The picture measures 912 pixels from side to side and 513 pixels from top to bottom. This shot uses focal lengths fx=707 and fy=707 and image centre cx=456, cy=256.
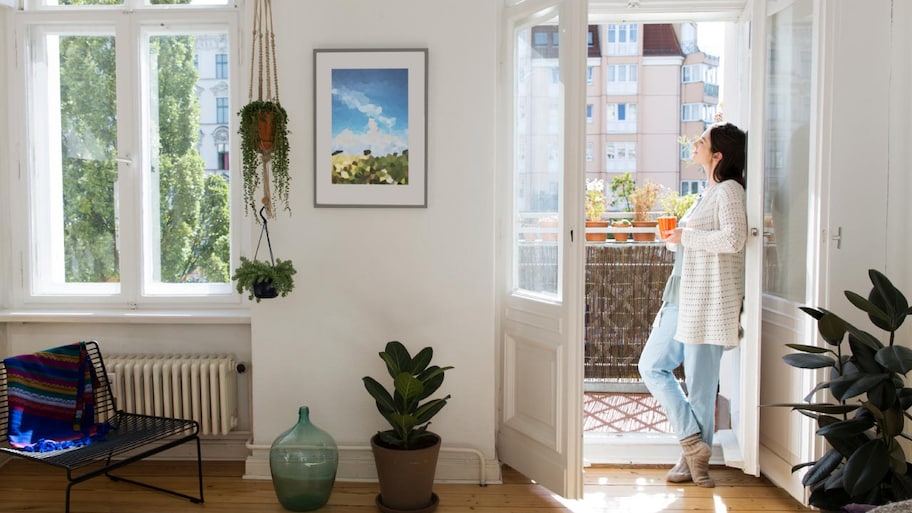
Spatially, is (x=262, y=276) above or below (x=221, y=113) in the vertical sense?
below

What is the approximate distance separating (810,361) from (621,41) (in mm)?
4291

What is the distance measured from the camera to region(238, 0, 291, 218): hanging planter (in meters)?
3.17

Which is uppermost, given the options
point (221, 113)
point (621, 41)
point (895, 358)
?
point (621, 41)

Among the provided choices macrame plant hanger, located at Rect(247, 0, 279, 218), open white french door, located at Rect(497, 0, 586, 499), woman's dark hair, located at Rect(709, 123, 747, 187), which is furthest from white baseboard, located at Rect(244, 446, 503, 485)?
woman's dark hair, located at Rect(709, 123, 747, 187)

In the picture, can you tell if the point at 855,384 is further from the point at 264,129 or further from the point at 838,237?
the point at 264,129

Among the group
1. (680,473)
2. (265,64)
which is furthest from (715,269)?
(265,64)

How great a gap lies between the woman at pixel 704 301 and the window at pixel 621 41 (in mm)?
3047

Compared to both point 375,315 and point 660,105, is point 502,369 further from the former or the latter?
point 660,105

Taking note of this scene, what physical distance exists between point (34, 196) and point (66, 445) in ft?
4.85

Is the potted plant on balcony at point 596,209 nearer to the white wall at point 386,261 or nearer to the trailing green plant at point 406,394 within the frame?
the white wall at point 386,261

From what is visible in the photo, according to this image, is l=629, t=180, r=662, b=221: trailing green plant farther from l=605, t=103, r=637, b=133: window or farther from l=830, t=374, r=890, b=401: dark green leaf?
l=830, t=374, r=890, b=401: dark green leaf

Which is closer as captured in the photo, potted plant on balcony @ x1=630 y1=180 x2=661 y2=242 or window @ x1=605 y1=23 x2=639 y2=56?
potted plant on balcony @ x1=630 y1=180 x2=661 y2=242

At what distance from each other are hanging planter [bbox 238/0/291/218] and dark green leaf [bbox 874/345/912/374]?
2487 millimetres

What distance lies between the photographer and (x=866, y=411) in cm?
249
